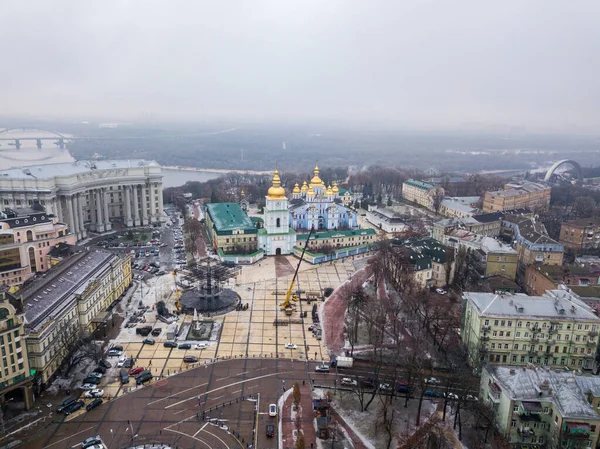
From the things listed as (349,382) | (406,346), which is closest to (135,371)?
(349,382)

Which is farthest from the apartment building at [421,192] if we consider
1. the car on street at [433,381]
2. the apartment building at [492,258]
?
the car on street at [433,381]

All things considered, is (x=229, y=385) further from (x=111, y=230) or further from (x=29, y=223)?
(x=111, y=230)

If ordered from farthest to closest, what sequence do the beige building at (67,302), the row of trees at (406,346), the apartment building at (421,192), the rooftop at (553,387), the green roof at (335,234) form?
the apartment building at (421,192) → the green roof at (335,234) → the beige building at (67,302) → the row of trees at (406,346) → the rooftop at (553,387)

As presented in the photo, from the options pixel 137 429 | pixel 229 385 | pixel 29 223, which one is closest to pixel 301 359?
pixel 229 385

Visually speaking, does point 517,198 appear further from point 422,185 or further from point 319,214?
point 319,214

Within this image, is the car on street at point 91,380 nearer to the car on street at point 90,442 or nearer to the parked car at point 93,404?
the parked car at point 93,404
